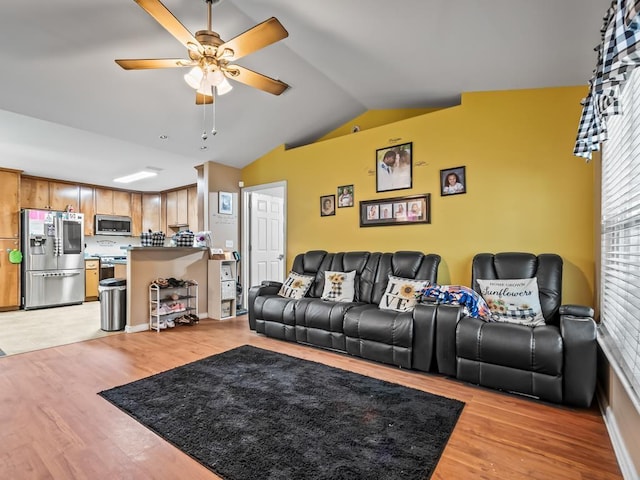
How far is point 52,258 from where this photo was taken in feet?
19.2

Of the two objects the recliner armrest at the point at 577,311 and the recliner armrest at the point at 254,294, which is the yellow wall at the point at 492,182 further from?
the recliner armrest at the point at 254,294

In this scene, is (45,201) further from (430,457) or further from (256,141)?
(430,457)

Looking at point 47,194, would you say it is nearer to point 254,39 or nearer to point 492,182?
point 254,39

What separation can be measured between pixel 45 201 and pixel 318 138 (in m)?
5.40

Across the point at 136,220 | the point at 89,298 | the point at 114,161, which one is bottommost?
the point at 89,298

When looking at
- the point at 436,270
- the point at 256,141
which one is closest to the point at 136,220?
the point at 256,141

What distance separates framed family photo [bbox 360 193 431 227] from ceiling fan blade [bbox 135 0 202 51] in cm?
254

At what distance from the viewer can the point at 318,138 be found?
5.03 metres

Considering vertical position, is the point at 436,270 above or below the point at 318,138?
below

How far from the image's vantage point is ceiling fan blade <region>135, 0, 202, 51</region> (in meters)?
1.84

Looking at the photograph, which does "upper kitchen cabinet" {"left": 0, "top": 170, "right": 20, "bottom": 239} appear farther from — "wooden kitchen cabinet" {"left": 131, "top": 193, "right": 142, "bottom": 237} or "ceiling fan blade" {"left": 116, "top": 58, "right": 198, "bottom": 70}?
"ceiling fan blade" {"left": 116, "top": 58, "right": 198, "bottom": 70}

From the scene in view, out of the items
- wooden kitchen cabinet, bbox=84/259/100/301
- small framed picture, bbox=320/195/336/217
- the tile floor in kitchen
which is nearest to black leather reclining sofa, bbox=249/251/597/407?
small framed picture, bbox=320/195/336/217

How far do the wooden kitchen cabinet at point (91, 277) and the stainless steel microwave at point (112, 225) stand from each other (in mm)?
750

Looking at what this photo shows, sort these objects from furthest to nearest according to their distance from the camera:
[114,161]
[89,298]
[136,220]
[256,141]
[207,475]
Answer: [136,220]
[89,298]
[114,161]
[256,141]
[207,475]
